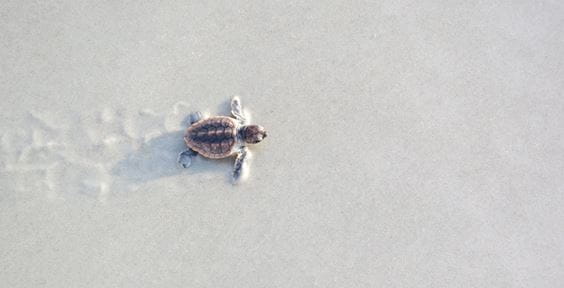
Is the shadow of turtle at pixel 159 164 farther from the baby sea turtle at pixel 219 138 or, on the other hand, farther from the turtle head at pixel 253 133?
the turtle head at pixel 253 133

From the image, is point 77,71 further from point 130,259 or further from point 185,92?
point 130,259

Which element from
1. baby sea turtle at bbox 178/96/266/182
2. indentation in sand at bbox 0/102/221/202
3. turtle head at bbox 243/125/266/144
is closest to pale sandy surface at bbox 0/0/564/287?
indentation in sand at bbox 0/102/221/202

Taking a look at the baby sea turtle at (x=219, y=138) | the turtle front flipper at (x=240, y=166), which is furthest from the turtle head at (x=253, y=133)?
the turtle front flipper at (x=240, y=166)

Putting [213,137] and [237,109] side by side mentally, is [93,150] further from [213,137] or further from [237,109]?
[237,109]

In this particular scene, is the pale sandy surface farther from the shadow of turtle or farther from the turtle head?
the turtle head

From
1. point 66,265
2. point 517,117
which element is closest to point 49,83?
point 66,265

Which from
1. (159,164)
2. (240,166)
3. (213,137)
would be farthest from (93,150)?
(240,166)
